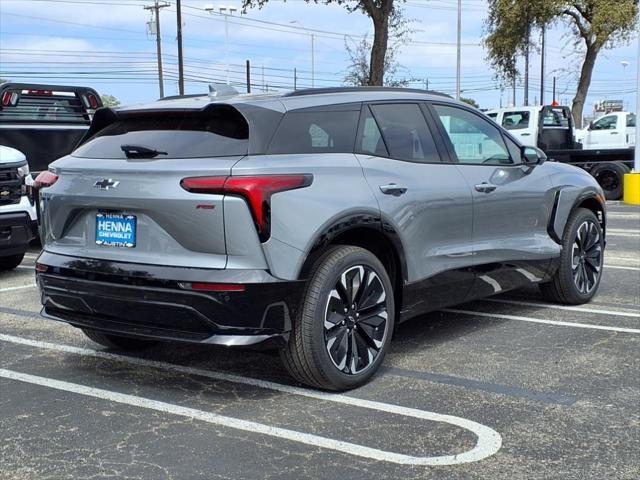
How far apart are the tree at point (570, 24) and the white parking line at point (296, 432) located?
2839 centimetres

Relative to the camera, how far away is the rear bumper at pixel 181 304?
375cm

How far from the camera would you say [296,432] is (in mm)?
3617

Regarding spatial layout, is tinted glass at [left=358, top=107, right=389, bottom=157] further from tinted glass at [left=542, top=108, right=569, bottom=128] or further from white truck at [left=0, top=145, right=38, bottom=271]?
tinted glass at [left=542, top=108, right=569, bottom=128]

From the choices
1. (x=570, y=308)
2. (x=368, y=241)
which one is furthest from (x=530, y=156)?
(x=368, y=241)

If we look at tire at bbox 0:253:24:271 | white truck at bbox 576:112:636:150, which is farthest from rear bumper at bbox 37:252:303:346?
white truck at bbox 576:112:636:150

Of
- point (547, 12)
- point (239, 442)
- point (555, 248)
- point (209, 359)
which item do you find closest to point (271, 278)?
point (239, 442)

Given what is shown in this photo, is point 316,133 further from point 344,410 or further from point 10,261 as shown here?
point 10,261

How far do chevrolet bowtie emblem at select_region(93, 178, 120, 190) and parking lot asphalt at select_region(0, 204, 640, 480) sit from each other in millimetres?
1141

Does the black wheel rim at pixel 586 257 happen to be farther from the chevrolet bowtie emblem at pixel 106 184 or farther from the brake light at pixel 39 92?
the brake light at pixel 39 92

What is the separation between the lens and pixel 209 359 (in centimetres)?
489

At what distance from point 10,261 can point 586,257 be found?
609cm

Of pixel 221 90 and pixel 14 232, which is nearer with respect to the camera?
pixel 221 90

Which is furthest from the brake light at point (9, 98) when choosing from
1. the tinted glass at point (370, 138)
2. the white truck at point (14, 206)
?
the tinted glass at point (370, 138)

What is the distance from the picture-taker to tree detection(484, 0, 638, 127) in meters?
29.2
